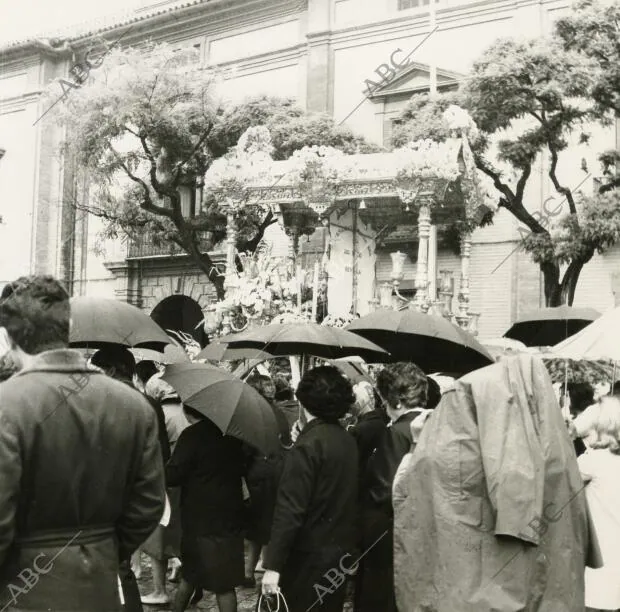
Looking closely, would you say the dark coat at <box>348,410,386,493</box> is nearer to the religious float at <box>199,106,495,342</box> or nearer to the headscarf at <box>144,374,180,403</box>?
the headscarf at <box>144,374,180,403</box>

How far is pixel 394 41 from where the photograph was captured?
2112cm

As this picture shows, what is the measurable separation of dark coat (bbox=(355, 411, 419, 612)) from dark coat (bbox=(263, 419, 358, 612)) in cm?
24

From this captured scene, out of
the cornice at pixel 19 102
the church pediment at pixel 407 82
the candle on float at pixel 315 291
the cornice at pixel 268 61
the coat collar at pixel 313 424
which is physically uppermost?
the cornice at pixel 268 61

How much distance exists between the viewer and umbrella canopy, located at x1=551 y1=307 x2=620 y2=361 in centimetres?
525

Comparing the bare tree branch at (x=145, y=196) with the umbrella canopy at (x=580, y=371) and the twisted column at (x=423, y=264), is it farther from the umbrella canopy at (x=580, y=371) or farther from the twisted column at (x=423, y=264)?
the umbrella canopy at (x=580, y=371)

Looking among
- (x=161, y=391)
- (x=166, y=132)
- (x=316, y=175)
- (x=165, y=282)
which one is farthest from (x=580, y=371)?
(x=165, y=282)

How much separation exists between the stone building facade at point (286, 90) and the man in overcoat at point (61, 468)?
1444 centimetres

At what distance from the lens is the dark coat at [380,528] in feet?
15.6

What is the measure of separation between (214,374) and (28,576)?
8.31ft

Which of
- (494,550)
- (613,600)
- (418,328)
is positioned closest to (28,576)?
(494,550)

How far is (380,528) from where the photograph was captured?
4.74 meters

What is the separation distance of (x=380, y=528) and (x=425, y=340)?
3.24 m

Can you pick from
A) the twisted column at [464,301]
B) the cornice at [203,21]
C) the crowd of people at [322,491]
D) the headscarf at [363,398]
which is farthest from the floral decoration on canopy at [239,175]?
the cornice at [203,21]

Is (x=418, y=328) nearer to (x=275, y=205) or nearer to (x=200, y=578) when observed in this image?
(x=200, y=578)
